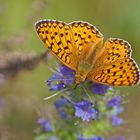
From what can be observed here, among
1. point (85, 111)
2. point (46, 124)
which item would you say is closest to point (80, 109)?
point (85, 111)

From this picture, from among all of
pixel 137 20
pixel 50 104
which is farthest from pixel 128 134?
pixel 137 20

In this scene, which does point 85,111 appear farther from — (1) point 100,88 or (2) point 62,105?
(2) point 62,105

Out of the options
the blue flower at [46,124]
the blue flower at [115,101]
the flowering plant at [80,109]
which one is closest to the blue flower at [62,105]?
the flowering plant at [80,109]

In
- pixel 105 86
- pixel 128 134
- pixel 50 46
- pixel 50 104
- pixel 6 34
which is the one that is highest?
pixel 50 46

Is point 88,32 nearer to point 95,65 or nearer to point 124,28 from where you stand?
point 95,65

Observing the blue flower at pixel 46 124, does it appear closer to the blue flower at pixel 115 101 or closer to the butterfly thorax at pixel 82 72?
the blue flower at pixel 115 101

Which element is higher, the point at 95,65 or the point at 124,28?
the point at 95,65
